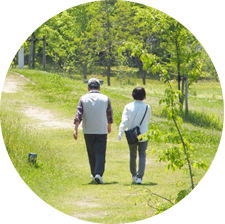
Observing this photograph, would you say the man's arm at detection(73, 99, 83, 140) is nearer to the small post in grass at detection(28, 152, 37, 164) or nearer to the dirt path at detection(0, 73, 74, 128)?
the small post in grass at detection(28, 152, 37, 164)

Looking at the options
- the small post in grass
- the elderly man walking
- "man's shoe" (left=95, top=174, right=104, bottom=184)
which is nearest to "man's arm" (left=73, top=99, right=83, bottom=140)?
the elderly man walking

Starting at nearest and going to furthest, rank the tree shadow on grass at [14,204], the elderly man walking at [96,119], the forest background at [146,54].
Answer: the forest background at [146,54]
the tree shadow on grass at [14,204]
the elderly man walking at [96,119]

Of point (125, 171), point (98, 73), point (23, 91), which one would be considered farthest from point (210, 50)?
point (125, 171)

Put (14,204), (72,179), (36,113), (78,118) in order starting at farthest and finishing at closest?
(36,113), (72,179), (78,118), (14,204)

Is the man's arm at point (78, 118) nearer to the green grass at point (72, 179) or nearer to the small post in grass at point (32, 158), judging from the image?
the green grass at point (72, 179)

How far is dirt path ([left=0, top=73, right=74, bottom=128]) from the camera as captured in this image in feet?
61.8

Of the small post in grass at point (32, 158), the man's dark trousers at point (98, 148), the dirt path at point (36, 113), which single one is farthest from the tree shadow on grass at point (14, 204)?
the dirt path at point (36, 113)

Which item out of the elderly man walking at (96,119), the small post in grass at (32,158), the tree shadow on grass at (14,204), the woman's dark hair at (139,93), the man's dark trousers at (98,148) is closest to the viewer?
the tree shadow on grass at (14,204)

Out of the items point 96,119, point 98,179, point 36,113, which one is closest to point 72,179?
point 98,179

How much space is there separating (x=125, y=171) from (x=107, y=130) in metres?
2.03

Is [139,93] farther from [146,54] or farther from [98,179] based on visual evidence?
[146,54]

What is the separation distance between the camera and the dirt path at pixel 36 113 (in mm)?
18844

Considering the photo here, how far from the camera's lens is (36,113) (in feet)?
67.0

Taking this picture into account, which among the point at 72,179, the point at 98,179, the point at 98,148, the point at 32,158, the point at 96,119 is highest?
the point at 96,119
